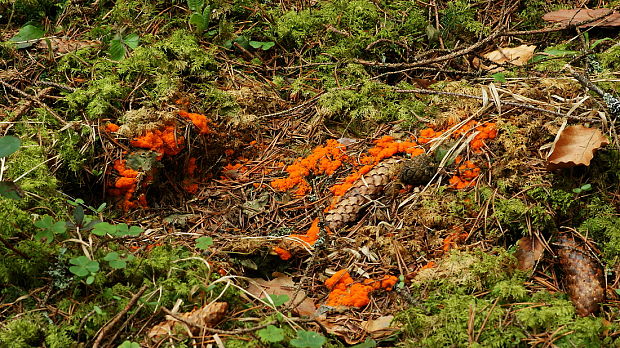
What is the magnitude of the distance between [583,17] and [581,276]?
2554 mm

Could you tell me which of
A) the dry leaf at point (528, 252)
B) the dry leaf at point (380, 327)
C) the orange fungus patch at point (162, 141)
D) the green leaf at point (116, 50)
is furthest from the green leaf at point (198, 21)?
the dry leaf at point (528, 252)

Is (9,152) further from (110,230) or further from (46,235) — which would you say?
(110,230)

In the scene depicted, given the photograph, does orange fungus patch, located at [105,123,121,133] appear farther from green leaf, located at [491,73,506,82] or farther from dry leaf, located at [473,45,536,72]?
dry leaf, located at [473,45,536,72]

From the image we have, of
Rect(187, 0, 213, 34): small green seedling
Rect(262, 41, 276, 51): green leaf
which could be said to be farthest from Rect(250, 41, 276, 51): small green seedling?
Rect(187, 0, 213, 34): small green seedling

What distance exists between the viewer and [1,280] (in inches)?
91.4

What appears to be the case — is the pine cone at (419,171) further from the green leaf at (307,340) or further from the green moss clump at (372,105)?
the green leaf at (307,340)

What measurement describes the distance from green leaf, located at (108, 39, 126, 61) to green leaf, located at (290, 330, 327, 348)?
2547 mm

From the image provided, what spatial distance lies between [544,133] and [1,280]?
2.98 m

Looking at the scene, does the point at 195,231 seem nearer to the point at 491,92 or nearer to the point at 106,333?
the point at 106,333

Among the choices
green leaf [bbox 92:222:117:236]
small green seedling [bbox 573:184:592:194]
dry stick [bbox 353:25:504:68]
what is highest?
green leaf [bbox 92:222:117:236]

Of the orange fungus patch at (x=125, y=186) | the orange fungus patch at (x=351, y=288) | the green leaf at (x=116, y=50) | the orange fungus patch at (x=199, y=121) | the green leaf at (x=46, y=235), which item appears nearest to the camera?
the green leaf at (x=46, y=235)

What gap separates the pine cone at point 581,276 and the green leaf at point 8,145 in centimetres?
260

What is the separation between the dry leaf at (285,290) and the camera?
2.62 meters

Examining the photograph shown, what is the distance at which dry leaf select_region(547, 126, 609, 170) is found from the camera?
2.81 metres
